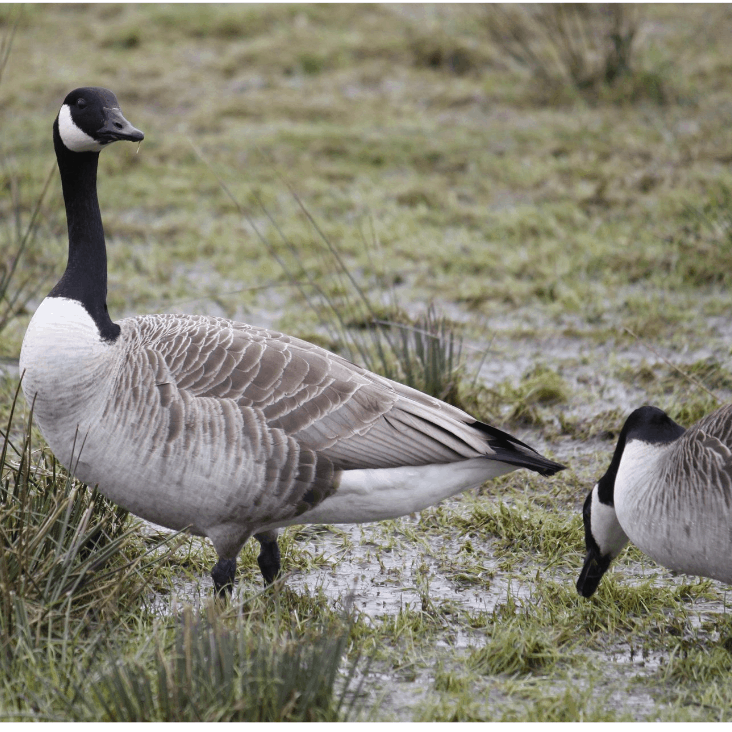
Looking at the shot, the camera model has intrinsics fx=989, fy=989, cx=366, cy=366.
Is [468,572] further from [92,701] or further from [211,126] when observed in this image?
[211,126]

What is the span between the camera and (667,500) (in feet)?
12.7

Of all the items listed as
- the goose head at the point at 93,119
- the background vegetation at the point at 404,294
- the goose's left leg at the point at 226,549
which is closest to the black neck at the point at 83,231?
the goose head at the point at 93,119

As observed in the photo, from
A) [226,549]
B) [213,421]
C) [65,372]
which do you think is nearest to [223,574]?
[226,549]

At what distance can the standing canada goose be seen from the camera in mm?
3889

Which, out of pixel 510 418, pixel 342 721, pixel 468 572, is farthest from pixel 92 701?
pixel 510 418

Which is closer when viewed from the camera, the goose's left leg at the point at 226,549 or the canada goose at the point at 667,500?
the canada goose at the point at 667,500

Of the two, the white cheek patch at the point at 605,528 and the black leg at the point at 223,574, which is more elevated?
the white cheek patch at the point at 605,528

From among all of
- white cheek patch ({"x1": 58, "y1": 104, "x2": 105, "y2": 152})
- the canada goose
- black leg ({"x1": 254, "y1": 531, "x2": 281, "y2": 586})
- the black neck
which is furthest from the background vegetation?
white cheek patch ({"x1": 58, "y1": 104, "x2": 105, "y2": 152})

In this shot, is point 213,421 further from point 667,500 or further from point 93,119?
point 667,500

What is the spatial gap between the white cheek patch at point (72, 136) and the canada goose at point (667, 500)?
258 centimetres

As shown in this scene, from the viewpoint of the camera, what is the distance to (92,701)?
324cm

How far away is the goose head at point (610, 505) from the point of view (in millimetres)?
4172

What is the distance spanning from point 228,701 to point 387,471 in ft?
4.15

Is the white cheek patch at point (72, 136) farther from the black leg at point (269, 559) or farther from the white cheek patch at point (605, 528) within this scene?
the white cheek patch at point (605, 528)
